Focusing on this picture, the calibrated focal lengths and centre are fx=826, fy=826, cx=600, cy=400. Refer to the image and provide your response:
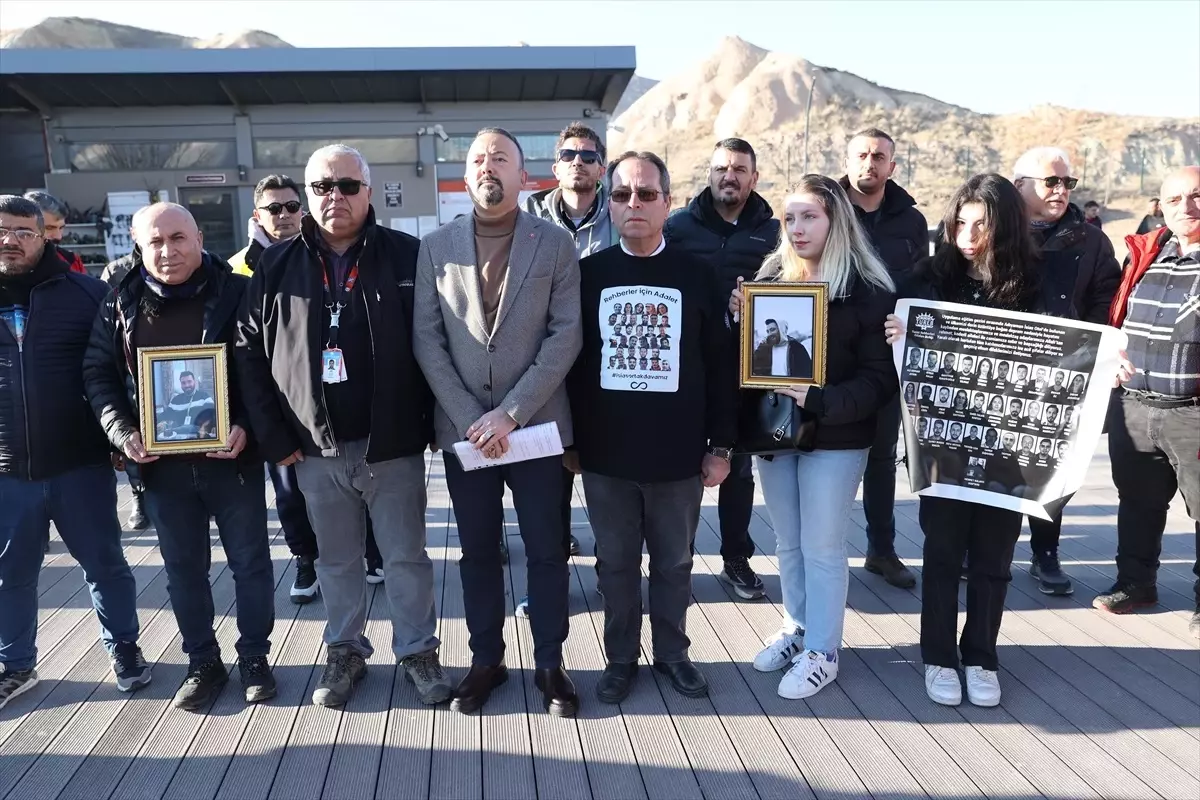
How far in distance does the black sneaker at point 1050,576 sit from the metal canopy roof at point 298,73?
33.2 ft

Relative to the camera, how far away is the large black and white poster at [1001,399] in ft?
10.3

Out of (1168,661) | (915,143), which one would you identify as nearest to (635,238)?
(1168,661)

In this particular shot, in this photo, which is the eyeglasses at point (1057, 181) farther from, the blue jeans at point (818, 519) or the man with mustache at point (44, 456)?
the man with mustache at point (44, 456)

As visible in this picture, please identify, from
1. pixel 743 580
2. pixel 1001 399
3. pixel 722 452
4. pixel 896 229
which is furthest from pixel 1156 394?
pixel 722 452

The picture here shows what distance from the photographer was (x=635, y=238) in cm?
322

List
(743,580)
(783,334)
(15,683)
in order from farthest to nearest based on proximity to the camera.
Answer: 1. (743,580)
2. (15,683)
3. (783,334)

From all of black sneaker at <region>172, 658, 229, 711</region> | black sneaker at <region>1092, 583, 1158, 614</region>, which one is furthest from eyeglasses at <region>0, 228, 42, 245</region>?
black sneaker at <region>1092, 583, 1158, 614</region>

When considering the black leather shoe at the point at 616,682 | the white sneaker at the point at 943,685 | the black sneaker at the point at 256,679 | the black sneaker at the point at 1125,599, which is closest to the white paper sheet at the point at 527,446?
the black leather shoe at the point at 616,682

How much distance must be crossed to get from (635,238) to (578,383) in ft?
2.01

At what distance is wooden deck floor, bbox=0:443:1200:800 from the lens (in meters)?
2.83

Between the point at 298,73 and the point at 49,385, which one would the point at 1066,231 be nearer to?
the point at 49,385

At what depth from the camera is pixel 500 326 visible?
10.2ft

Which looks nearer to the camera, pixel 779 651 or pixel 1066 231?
pixel 779 651

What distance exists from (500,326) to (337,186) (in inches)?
32.8
